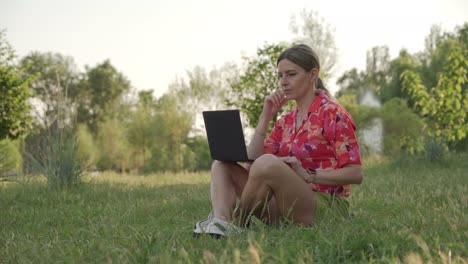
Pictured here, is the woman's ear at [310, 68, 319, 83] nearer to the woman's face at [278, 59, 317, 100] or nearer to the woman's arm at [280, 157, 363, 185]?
the woman's face at [278, 59, 317, 100]

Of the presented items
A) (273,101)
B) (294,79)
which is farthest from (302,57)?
(273,101)

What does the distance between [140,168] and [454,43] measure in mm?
16361

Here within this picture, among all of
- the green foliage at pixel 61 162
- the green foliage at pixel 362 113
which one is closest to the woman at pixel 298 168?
the green foliage at pixel 61 162

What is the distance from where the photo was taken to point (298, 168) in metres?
3.57

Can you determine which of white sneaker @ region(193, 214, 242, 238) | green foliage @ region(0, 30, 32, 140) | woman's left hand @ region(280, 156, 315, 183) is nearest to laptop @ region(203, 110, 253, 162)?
woman's left hand @ region(280, 156, 315, 183)

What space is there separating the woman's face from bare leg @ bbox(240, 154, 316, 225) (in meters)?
0.63

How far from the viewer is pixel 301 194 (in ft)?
11.7

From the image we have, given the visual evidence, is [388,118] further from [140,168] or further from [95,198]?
[95,198]

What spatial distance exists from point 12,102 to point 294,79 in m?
17.1

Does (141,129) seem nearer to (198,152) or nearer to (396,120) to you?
(198,152)

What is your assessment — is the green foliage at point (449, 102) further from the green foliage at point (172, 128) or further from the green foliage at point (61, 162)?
the green foliage at point (172, 128)

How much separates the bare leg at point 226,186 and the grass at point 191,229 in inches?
11.2

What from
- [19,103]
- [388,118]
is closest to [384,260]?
[19,103]

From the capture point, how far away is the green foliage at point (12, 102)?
18.7 metres
